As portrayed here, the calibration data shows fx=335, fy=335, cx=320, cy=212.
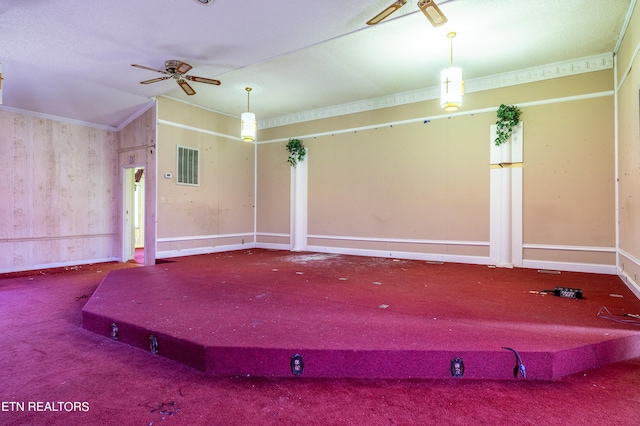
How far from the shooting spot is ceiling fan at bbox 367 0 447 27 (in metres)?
3.23

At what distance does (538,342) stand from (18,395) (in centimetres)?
337

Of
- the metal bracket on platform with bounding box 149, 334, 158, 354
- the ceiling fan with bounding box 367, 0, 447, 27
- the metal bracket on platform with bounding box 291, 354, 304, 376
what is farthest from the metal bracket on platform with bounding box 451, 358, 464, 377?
the ceiling fan with bounding box 367, 0, 447, 27

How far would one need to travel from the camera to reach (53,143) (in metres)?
6.41

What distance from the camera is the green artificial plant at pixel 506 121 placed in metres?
5.56

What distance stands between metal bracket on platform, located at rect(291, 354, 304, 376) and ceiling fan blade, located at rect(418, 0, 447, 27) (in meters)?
3.40

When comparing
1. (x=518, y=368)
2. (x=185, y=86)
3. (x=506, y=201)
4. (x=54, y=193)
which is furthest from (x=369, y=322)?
(x=54, y=193)

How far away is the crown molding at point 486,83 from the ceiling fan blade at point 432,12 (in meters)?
2.79

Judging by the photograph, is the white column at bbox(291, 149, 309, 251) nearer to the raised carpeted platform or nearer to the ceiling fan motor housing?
the raised carpeted platform

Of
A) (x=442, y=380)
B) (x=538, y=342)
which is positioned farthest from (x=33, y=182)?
(x=538, y=342)

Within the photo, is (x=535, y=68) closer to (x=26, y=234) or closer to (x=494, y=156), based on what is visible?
(x=494, y=156)

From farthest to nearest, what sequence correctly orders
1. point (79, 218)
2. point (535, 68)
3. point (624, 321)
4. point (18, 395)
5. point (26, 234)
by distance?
point (79, 218), point (26, 234), point (535, 68), point (624, 321), point (18, 395)

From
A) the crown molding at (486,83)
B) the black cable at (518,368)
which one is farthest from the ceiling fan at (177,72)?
the black cable at (518,368)

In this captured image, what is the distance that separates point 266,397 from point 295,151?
645 centimetres

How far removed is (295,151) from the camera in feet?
26.0
